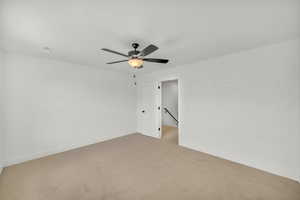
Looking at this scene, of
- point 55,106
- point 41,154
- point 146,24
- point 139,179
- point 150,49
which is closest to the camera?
point 146,24

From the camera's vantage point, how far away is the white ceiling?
1.35 metres

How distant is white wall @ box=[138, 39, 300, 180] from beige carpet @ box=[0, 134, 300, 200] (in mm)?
304

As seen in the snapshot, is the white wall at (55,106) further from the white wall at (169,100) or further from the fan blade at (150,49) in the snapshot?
the white wall at (169,100)

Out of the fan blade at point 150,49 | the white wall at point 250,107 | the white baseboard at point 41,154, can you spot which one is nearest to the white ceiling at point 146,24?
the fan blade at point 150,49

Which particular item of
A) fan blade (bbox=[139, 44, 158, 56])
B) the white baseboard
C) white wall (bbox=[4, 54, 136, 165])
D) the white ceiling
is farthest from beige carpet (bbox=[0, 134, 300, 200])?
the white ceiling

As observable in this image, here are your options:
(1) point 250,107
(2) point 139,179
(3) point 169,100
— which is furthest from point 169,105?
(2) point 139,179

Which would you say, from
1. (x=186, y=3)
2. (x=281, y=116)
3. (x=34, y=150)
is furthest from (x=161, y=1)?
(x=34, y=150)

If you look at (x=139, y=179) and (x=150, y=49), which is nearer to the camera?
(x=150, y=49)

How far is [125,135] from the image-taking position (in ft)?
15.4

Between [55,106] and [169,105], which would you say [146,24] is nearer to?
[55,106]

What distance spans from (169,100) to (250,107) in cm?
433

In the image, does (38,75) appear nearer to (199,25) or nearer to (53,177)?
(53,177)

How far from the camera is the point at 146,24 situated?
1.69 meters

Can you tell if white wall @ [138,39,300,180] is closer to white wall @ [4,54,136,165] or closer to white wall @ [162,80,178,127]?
white wall @ [4,54,136,165]
